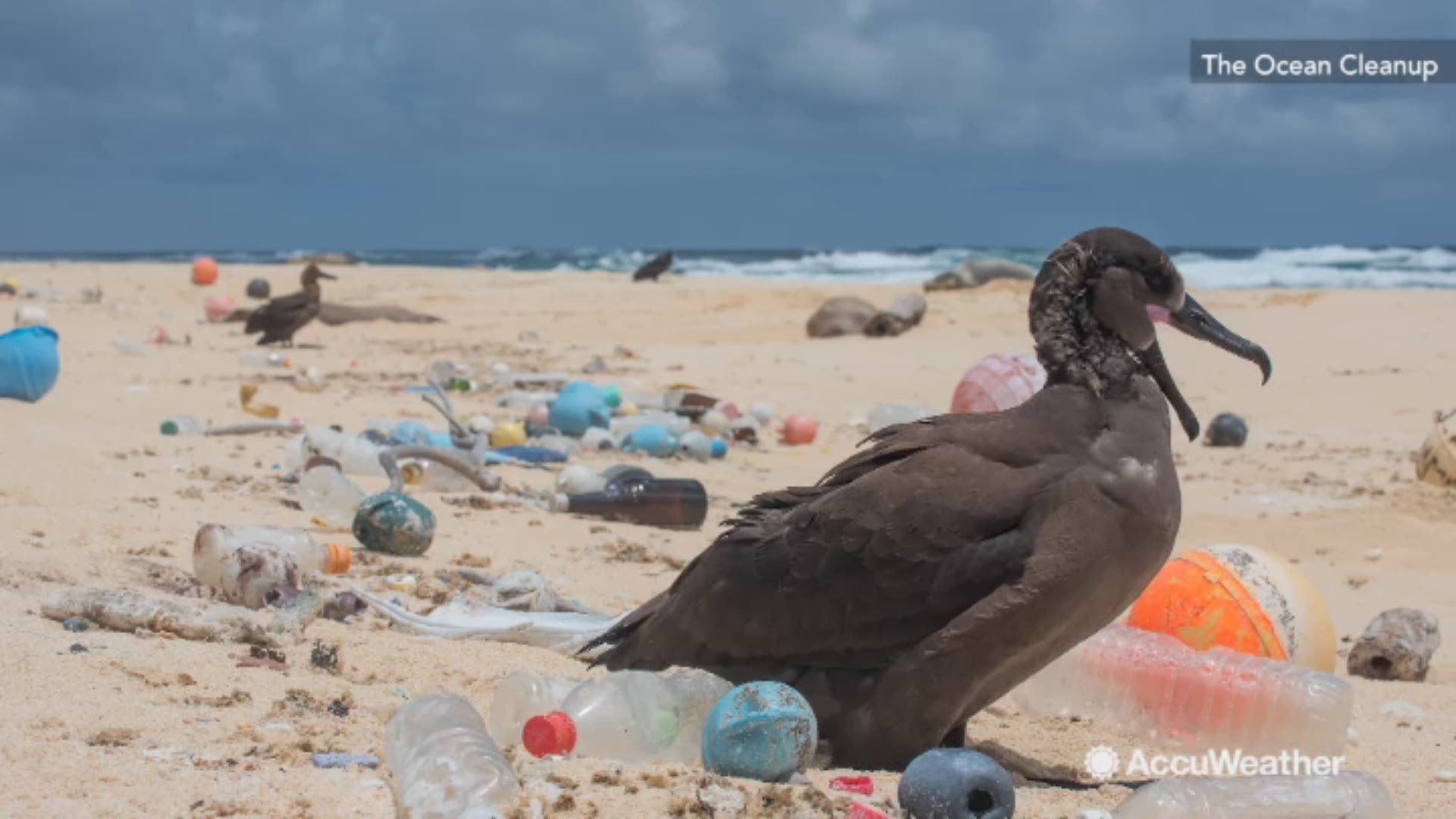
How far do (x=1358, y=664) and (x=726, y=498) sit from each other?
3.58 m

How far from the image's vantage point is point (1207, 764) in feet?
13.2

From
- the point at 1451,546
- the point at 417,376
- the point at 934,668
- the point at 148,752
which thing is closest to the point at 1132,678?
the point at 934,668

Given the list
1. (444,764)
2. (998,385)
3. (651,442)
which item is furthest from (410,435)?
(444,764)

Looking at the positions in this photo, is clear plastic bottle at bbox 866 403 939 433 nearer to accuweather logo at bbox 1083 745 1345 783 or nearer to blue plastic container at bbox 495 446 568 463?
blue plastic container at bbox 495 446 568 463

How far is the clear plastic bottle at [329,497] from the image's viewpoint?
6.19m

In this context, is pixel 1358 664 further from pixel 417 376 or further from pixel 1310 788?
pixel 417 376

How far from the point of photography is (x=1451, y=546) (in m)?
6.95

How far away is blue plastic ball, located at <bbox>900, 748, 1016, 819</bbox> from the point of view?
9.91ft

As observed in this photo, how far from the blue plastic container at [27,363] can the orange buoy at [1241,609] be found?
21.4ft

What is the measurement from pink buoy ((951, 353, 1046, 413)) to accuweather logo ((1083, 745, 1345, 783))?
456cm

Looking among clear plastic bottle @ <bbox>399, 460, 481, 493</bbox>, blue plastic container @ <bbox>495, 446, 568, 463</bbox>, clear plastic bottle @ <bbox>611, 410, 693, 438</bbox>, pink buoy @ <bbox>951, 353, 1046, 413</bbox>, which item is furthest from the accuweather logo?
clear plastic bottle @ <bbox>611, 410, 693, 438</bbox>

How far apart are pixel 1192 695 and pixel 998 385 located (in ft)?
15.3

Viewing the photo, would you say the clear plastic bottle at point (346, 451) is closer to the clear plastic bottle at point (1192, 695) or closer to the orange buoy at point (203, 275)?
the clear plastic bottle at point (1192, 695)

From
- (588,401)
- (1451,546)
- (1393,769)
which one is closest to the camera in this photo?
(1393,769)
